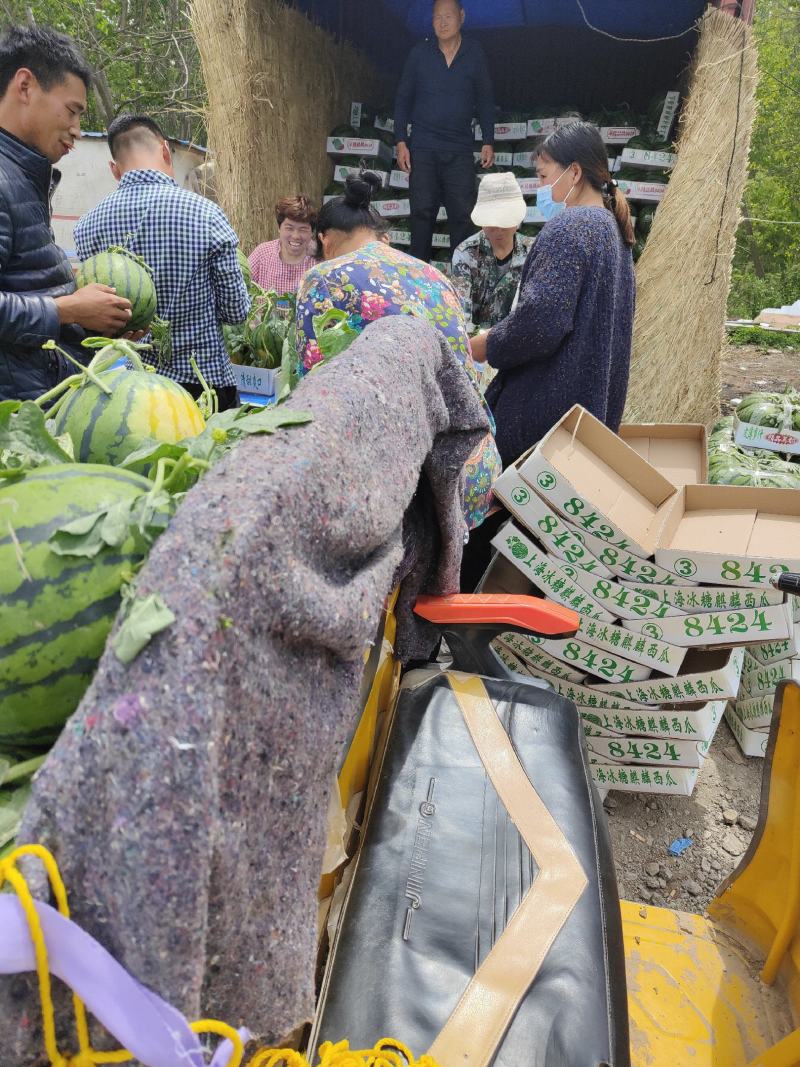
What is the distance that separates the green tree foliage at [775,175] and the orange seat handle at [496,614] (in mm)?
20235

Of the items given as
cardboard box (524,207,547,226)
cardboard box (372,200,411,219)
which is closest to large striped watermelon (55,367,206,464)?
cardboard box (524,207,547,226)

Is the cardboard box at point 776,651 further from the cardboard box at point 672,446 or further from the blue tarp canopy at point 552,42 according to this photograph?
the blue tarp canopy at point 552,42

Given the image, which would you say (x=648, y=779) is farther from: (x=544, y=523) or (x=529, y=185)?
(x=529, y=185)

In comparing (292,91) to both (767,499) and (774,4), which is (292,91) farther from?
(774,4)

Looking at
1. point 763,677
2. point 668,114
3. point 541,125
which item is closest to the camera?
point 763,677

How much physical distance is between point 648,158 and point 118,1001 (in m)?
6.94

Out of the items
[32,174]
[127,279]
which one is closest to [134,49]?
[32,174]

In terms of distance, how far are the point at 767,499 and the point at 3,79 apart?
2.92 metres

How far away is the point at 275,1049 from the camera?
0.79 meters

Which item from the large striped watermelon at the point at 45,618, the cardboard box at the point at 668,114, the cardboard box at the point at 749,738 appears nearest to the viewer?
the large striped watermelon at the point at 45,618

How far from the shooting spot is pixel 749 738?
3.11m

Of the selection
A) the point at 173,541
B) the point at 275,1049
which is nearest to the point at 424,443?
the point at 173,541

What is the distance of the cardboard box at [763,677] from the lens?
291cm

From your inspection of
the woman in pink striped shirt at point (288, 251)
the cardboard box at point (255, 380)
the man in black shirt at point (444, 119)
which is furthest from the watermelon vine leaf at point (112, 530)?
the man in black shirt at point (444, 119)
